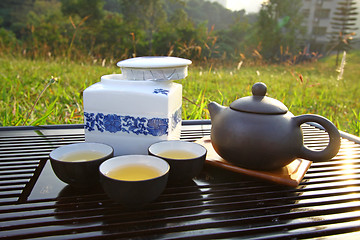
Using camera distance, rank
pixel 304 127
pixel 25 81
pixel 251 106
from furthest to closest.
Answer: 1. pixel 25 81
2. pixel 304 127
3. pixel 251 106

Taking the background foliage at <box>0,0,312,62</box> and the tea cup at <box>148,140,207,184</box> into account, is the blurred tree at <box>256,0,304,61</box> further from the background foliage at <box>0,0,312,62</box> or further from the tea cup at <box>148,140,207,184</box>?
the tea cup at <box>148,140,207,184</box>

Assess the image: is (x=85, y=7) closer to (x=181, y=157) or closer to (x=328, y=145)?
(x=181, y=157)

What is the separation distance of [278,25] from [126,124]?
56.7 ft

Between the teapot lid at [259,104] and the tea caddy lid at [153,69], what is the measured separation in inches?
8.2

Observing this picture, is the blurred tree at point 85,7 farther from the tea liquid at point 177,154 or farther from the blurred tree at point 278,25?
the tea liquid at point 177,154

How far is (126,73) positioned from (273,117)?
1.42 feet

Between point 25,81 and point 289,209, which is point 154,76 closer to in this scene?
point 289,209

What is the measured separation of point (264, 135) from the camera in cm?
65

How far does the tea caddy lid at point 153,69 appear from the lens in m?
0.81

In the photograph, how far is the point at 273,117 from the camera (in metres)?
0.67

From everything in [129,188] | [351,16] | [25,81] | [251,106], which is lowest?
[25,81]

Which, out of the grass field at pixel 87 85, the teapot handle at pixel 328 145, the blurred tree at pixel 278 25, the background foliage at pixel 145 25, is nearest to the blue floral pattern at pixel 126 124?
the teapot handle at pixel 328 145

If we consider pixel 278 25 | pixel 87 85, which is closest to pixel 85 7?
pixel 278 25

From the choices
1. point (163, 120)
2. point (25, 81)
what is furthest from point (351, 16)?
point (163, 120)
